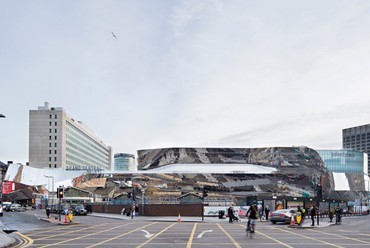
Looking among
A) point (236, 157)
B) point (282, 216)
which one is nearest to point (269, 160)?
point (236, 157)

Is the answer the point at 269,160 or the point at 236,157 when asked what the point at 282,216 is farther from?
the point at 236,157

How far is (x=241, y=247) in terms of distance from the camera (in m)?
21.7

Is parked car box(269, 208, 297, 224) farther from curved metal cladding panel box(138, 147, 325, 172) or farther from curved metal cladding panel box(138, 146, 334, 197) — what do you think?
curved metal cladding panel box(138, 147, 325, 172)

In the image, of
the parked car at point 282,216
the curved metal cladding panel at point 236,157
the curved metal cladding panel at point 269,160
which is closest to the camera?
the parked car at point 282,216

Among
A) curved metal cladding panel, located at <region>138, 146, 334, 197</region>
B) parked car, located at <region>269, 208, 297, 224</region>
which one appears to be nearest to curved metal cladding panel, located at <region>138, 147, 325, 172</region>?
curved metal cladding panel, located at <region>138, 146, 334, 197</region>

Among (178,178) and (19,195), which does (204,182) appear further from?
(19,195)

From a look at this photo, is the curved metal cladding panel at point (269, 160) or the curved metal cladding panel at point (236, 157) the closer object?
the curved metal cladding panel at point (269, 160)

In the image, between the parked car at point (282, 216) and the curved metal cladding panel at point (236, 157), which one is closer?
the parked car at point (282, 216)

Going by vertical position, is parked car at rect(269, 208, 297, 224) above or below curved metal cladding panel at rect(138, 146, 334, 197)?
below

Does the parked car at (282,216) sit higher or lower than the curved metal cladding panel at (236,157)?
lower

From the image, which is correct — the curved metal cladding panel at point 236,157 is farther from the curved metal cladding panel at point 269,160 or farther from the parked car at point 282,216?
the parked car at point 282,216

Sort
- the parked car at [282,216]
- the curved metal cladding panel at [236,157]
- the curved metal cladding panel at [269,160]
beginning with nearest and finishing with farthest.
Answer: the parked car at [282,216]
the curved metal cladding panel at [269,160]
the curved metal cladding panel at [236,157]

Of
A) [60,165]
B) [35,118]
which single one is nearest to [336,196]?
[60,165]

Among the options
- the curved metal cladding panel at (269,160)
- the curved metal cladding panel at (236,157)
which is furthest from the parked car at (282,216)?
the curved metal cladding panel at (236,157)
